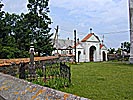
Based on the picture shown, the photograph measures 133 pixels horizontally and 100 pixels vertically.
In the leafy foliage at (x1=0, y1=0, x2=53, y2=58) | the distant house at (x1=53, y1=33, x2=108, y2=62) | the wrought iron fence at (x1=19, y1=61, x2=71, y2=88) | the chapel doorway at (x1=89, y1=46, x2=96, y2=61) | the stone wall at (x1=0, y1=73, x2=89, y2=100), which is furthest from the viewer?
the chapel doorway at (x1=89, y1=46, x2=96, y2=61)

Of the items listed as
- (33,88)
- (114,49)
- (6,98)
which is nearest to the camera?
(33,88)

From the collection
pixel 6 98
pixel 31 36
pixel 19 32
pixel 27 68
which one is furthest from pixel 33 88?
pixel 31 36

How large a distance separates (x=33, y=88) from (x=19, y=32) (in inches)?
1351

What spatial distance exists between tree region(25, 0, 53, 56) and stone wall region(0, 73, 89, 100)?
3563cm

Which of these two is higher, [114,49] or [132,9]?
[132,9]

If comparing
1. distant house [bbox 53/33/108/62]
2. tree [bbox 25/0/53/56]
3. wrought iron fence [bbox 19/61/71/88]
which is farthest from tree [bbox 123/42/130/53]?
wrought iron fence [bbox 19/61/71/88]

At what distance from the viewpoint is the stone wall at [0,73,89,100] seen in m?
2.13

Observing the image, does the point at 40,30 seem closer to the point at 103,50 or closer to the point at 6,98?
the point at 103,50

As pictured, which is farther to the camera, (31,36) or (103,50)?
(103,50)

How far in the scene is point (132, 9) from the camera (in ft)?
99.6

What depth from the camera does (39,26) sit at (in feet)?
130

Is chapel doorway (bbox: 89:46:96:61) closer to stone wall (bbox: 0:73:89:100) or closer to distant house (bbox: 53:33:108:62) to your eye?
distant house (bbox: 53:33:108:62)

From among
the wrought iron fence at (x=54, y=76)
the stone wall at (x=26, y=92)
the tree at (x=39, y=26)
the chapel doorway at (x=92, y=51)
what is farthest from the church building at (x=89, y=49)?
the stone wall at (x=26, y=92)

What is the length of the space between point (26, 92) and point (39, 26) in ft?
123
